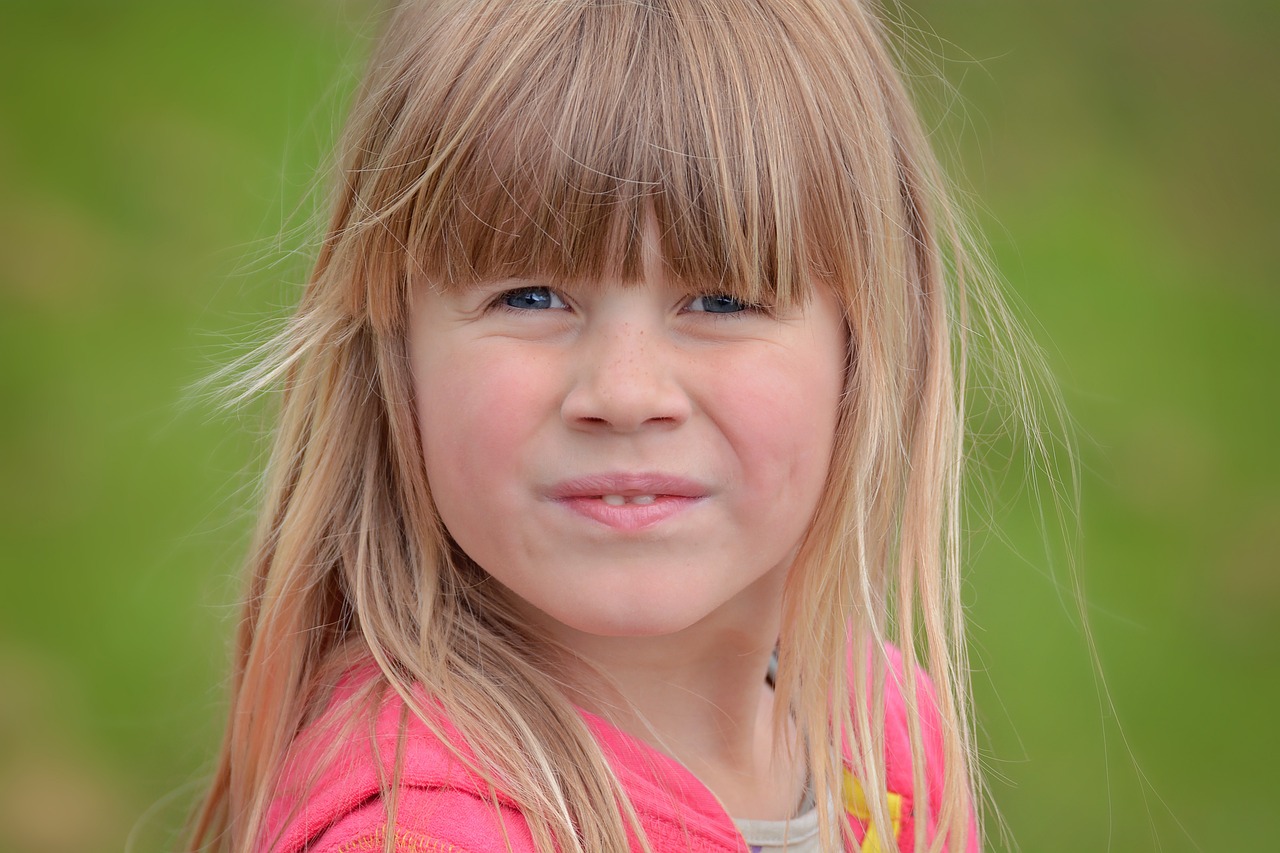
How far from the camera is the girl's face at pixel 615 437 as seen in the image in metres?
1.34

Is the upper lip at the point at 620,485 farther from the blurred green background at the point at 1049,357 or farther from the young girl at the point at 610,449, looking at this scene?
the blurred green background at the point at 1049,357

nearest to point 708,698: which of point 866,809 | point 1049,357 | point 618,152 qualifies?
point 866,809

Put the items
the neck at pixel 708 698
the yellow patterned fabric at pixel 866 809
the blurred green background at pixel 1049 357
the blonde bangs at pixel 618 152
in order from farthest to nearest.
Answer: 1. the blurred green background at pixel 1049 357
2. the yellow patterned fabric at pixel 866 809
3. the neck at pixel 708 698
4. the blonde bangs at pixel 618 152

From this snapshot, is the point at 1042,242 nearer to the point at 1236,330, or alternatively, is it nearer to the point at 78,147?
the point at 1236,330

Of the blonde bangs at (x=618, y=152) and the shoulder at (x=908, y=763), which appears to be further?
the shoulder at (x=908, y=763)

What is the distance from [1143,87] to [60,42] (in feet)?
10.4

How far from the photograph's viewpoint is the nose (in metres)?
1.31

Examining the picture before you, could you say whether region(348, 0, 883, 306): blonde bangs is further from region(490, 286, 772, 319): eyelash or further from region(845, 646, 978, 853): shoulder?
region(845, 646, 978, 853): shoulder

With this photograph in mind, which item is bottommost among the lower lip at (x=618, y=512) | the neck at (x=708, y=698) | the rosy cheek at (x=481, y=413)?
the neck at (x=708, y=698)

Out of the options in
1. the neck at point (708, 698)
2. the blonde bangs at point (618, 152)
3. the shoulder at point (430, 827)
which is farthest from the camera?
the neck at point (708, 698)

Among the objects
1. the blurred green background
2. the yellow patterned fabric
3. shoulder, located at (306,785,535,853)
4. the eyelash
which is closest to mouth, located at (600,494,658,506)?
the eyelash

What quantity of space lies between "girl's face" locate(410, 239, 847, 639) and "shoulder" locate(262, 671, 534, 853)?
7.3 inches

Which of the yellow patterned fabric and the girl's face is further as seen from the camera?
the yellow patterned fabric

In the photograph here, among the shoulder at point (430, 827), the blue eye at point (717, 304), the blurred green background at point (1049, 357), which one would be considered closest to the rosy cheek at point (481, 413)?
the blue eye at point (717, 304)
